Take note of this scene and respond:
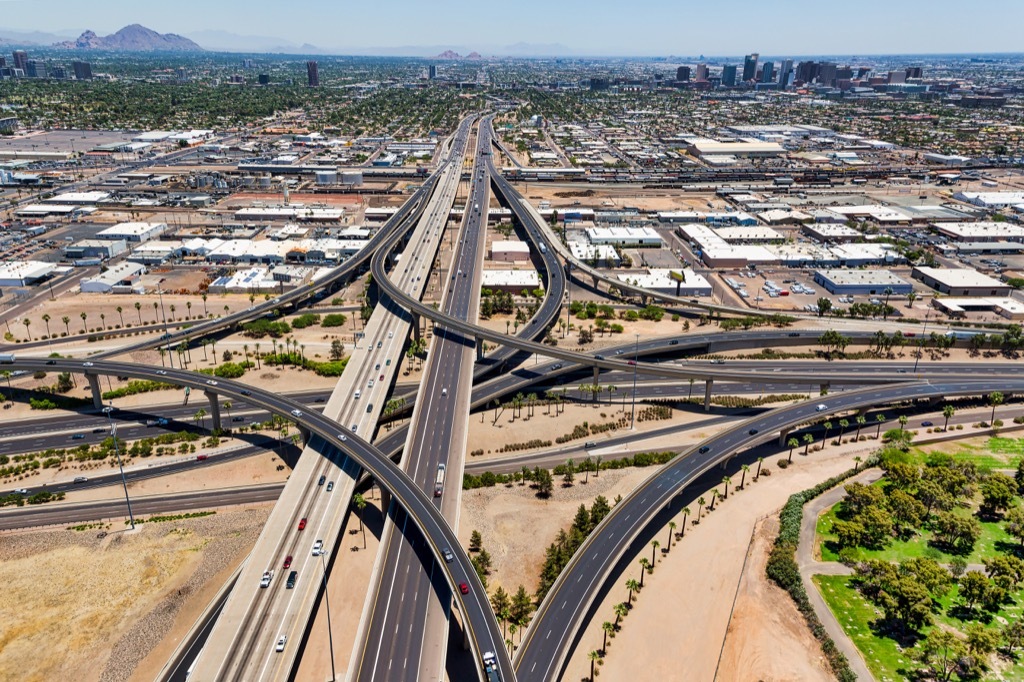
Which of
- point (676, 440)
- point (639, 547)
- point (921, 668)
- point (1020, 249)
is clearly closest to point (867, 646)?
point (921, 668)

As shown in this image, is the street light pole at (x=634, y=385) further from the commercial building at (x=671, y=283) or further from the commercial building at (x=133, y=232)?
the commercial building at (x=133, y=232)

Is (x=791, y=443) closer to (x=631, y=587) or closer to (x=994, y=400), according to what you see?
(x=994, y=400)

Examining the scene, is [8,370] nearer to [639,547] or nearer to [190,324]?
[190,324]

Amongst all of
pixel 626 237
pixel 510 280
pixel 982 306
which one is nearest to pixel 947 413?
pixel 982 306

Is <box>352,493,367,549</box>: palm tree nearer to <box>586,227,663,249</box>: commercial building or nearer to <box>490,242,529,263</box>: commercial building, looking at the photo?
<box>490,242,529,263</box>: commercial building

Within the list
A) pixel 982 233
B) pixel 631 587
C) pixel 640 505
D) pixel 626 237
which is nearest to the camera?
pixel 631 587

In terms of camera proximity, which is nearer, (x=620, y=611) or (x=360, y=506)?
(x=620, y=611)
